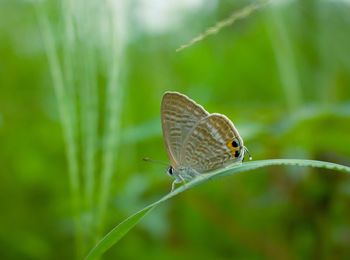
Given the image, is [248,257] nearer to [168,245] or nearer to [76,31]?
[168,245]

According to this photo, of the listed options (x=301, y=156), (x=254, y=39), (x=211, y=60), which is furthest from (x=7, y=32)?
(x=301, y=156)

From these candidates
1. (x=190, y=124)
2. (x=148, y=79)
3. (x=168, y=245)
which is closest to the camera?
(x=190, y=124)

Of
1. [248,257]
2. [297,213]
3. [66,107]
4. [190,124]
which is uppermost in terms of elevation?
[66,107]

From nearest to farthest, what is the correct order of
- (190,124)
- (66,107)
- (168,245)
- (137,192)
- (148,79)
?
(66,107) < (190,124) < (137,192) < (168,245) < (148,79)

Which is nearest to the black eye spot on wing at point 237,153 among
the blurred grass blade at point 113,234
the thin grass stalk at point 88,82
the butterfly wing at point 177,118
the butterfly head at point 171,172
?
the butterfly wing at point 177,118

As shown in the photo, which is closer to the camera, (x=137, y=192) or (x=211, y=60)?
(x=137, y=192)

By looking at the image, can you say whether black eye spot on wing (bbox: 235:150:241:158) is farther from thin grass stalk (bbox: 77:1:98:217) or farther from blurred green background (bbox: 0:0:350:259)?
thin grass stalk (bbox: 77:1:98:217)

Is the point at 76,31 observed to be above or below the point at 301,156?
above
